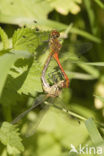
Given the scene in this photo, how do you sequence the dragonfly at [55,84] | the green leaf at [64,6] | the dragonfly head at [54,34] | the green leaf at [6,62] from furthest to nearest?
the green leaf at [64,6] < the dragonfly head at [54,34] < the dragonfly at [55,84] < the green leaf at [6,62]

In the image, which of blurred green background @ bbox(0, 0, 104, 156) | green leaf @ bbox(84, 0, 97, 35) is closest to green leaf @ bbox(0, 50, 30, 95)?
blurred green background @ bbox(0, 0, 104, 156)

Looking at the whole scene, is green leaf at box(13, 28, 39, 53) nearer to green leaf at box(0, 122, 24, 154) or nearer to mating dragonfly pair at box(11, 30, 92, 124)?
mating dragonfly pair at box(11, 30, 92, 124)

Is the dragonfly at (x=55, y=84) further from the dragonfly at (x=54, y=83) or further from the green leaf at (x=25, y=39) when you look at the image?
the green leaf at (x=25, y=39)

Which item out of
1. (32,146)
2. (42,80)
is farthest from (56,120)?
(42,80)

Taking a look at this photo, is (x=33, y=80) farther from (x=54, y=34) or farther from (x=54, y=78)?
(x=54, y=34)

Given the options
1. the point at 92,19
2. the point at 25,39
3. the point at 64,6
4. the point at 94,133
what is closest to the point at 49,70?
the point at 25,39

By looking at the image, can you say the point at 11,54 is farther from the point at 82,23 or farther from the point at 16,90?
the point at 82,23

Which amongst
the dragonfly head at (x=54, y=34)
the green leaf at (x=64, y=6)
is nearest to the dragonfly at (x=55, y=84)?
the dragonfly head at (x=54, y=34)

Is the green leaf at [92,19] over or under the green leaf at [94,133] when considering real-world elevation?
over

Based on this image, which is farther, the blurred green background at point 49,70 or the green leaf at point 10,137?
the blurred green background at point 49,70
